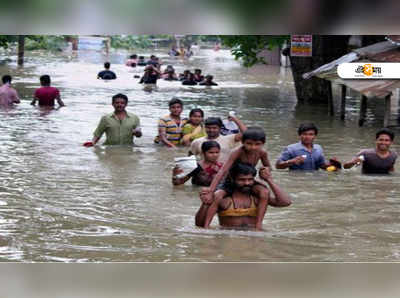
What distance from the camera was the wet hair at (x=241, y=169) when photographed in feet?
22.9

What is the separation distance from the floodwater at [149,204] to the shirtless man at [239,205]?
0.50 feet

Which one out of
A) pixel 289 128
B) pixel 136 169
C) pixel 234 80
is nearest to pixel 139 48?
pixel 234 80

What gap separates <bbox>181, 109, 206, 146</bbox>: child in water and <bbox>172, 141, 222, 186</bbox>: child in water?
2.60 metres

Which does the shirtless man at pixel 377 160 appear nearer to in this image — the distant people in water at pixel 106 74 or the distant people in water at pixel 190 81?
the distant people in water at pixel 190 81

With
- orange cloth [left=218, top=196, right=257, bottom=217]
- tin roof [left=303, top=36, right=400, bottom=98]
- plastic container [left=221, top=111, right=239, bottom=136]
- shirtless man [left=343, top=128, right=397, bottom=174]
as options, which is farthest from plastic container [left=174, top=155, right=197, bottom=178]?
tin roof [left=303, top=36, right=400, bottom=98]

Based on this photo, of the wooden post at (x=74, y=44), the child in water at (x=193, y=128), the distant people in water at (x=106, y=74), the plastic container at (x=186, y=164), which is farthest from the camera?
the wooden post at (x=74, y=44)

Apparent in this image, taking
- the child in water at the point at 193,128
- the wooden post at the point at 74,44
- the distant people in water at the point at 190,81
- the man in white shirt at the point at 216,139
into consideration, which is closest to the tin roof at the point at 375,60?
the child in water at the point at 193,128

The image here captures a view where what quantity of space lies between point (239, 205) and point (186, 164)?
8.67 feet

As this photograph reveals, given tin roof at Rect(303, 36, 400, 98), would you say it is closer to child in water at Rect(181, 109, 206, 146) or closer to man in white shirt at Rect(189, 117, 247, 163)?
child in water at Rect(181, 109, 206, 146)

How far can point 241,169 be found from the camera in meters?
7.00

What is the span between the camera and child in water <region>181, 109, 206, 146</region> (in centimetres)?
1270

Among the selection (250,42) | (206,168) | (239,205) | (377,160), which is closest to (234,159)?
(239,205)

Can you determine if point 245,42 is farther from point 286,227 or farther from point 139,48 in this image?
point 139,48

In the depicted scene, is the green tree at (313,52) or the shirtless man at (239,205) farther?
the green tree at (313,52)
